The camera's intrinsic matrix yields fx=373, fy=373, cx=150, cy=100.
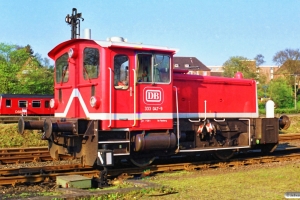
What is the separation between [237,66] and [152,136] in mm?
56158

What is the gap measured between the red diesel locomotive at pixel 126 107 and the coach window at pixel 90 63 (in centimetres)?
3

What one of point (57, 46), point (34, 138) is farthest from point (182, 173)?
point (34, 138)

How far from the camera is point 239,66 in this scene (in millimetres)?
63562

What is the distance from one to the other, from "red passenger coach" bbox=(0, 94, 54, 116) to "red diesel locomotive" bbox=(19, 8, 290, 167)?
2804 cm

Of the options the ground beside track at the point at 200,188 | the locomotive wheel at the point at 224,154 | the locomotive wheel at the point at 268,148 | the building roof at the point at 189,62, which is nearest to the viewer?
the ground beside track at the point at 200,188

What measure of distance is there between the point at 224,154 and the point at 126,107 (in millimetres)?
4561

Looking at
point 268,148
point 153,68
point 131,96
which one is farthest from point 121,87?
point 268,148

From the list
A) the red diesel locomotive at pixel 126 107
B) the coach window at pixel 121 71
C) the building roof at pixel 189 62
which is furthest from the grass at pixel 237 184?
the building roof at pixel 189 62

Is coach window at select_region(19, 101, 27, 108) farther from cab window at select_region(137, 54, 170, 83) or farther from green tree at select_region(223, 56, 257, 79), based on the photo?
green tree at select_region(223, 56, 257, 79)

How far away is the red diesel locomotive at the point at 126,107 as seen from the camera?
940 cm

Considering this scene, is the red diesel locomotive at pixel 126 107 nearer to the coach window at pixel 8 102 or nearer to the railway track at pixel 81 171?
the railway track at pixel 81 171

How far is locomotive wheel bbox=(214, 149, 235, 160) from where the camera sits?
12.4 metres

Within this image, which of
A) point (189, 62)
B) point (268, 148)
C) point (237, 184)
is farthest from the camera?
point (189, 62)

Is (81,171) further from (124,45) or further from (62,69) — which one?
(124,45)
